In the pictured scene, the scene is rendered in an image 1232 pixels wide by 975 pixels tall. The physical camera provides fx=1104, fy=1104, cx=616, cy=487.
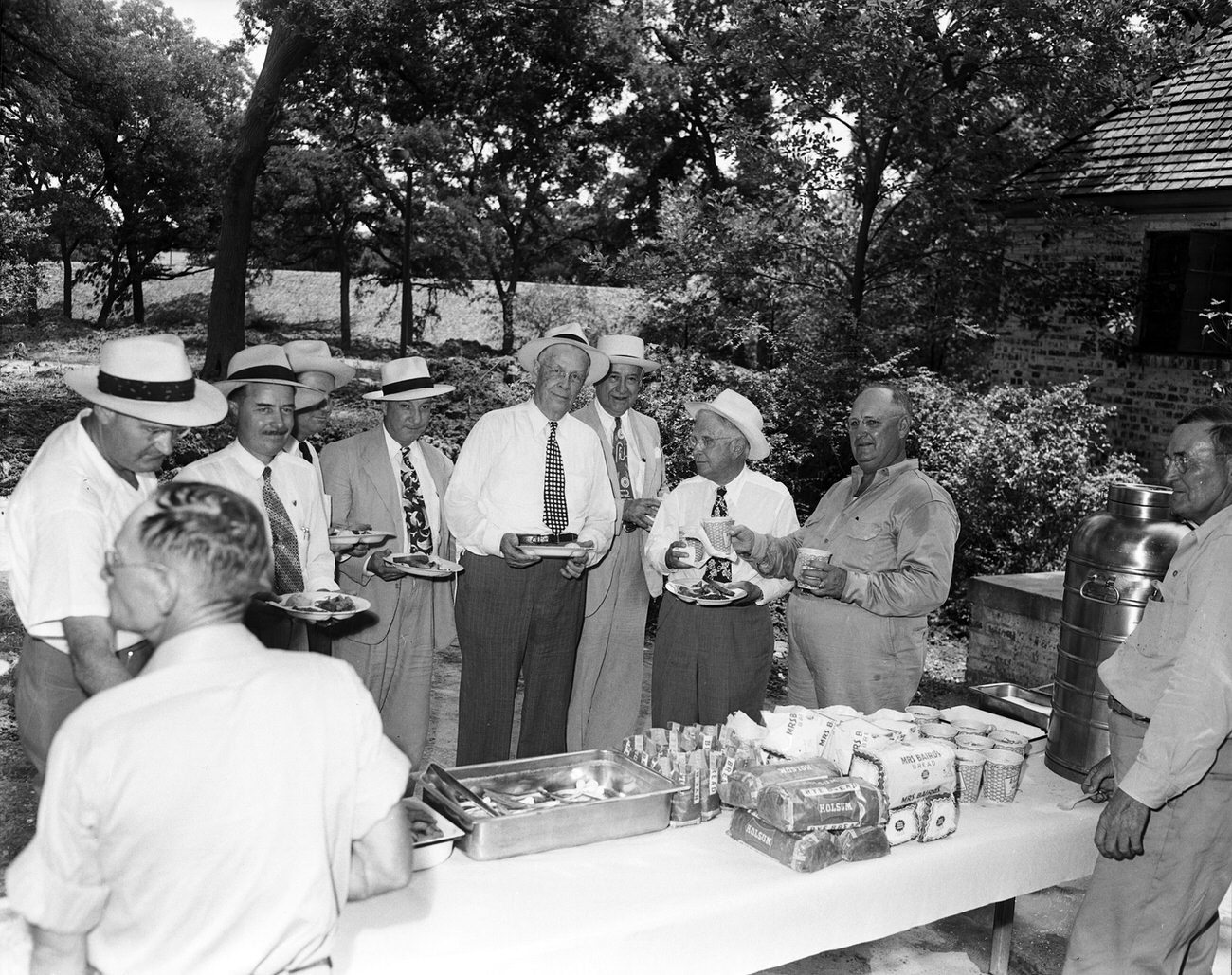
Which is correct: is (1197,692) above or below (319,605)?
above

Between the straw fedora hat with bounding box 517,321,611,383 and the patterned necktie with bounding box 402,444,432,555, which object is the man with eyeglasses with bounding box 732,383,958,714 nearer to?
the straw fedora hat with bounding box 517,321,611,383

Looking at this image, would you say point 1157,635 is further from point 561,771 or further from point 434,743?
point 434,743

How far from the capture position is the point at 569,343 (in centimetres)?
512

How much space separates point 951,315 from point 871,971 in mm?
10502

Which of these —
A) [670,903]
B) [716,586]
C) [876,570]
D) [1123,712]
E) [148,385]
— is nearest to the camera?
[670,903]

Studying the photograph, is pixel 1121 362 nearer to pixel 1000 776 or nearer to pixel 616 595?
pixel 616 595

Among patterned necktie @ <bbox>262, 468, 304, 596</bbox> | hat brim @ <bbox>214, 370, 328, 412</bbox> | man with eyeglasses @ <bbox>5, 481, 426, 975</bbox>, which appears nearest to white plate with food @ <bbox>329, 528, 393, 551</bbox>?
patterned necktie @ <bbox>262, 468, 304, 596</bbox>

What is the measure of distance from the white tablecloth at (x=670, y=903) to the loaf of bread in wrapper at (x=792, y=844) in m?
0.03

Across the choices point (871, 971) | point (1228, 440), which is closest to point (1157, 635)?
point (1228, 440)

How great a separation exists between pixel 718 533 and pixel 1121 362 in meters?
11.0

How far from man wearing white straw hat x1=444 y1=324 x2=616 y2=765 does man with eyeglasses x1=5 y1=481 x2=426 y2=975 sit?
2972 millimetres

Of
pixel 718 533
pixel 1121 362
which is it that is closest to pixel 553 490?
pixel 718 533

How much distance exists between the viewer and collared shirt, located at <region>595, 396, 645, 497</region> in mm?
5907

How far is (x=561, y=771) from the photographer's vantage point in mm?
3225
